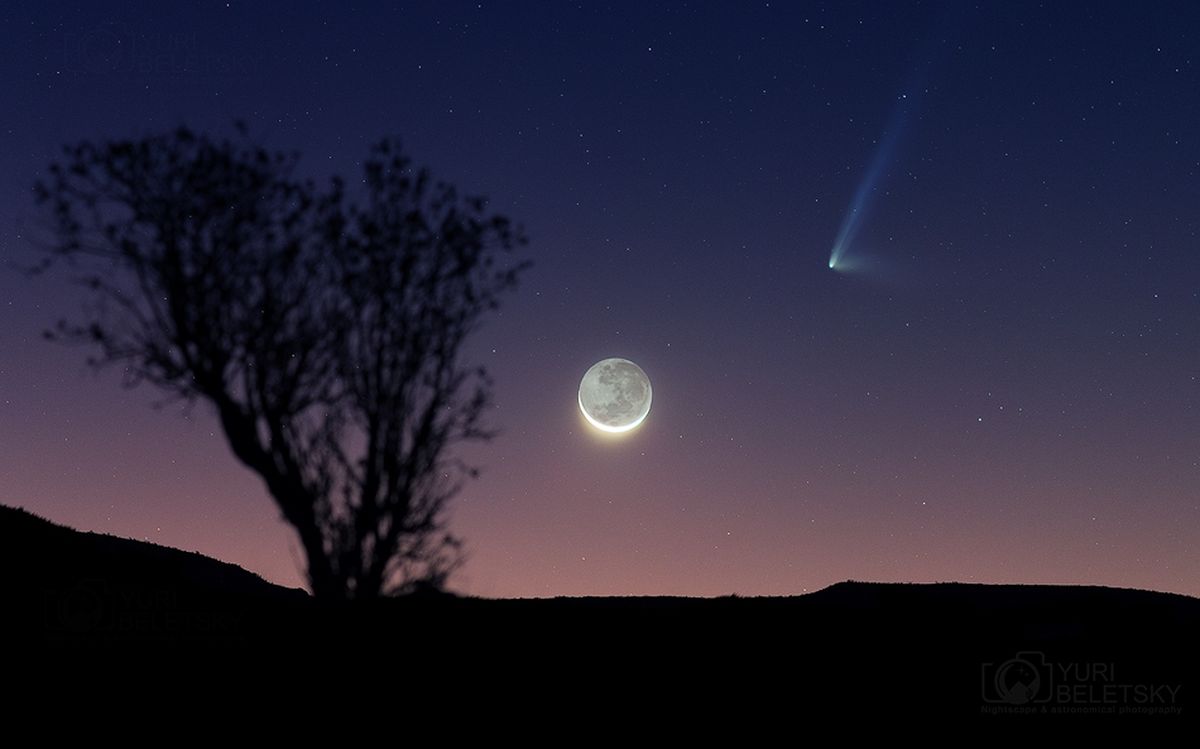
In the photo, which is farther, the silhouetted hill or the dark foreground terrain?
the silhouetted hill

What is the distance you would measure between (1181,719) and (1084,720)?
1.02 meters

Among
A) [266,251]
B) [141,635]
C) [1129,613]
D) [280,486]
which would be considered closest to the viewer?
[141,635]

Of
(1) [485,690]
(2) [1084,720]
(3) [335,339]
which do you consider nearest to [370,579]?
(3) [335,339]

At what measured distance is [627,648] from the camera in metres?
11.6

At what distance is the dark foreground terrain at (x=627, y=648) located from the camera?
33.8 ft

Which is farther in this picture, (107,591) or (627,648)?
(107,591)

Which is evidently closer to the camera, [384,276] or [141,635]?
[141,635]

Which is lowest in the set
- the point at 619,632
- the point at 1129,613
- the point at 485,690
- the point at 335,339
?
the point at 485,690

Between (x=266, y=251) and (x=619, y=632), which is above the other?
(x=266, y=251)

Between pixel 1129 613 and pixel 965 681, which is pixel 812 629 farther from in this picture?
pixel 1129 613

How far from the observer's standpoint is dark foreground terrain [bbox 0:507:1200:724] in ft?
33.8

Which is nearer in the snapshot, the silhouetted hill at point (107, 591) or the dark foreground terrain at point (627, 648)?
the dark foreground terrain at point (627, 648)

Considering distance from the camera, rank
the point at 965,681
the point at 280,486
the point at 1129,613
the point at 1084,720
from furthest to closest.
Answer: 1. the point at 280,486
2. the point at 1129,613
3. the point at 965,681
4. the point at 1084,720

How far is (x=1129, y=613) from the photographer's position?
14.1 metres
